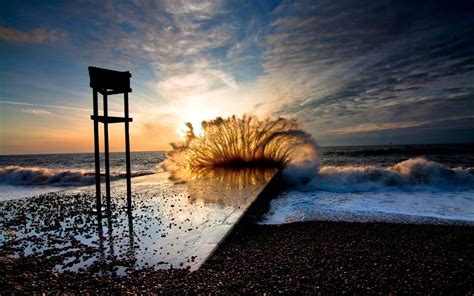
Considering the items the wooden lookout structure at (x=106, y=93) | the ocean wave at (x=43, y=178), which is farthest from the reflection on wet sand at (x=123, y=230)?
the ocean wave at (x=43, y=178)

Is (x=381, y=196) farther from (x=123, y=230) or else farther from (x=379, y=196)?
(x=123, y=230)

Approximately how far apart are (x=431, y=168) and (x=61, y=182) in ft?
71.7

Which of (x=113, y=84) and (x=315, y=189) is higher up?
(x=113, y=84)

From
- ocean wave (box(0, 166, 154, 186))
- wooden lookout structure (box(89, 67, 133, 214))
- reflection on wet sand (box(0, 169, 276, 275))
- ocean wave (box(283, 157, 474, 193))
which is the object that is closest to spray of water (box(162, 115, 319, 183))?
ocean wave (box(283, 157, 474, 193))

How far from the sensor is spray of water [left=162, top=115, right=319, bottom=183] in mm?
15633

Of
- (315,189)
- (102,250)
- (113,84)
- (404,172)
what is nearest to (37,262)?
(102,250)

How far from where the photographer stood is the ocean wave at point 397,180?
11.7 metres

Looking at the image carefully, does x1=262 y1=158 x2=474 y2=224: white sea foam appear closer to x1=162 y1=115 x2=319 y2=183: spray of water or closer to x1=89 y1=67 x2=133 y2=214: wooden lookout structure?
x1=162 y1=115 x2=319 y2=183: spray of water

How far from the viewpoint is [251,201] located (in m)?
6.78

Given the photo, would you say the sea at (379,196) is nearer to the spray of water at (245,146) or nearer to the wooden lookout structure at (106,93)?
the spray of water at (245,146)

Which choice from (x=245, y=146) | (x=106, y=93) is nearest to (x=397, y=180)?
(x=245, y=146)

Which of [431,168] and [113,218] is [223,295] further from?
[431,168]

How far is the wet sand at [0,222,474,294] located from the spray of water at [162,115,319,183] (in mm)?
9449

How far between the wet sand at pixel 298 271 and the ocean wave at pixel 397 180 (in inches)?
278
